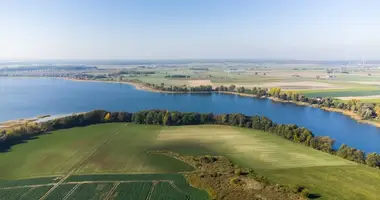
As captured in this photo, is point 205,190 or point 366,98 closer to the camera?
point 205,190

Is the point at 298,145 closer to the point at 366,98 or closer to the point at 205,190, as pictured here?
the point at 205,190

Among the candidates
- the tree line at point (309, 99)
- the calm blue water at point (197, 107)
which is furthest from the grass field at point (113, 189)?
the tree line at point (309, 99)

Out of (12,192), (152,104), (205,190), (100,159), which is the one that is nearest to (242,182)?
(205,190)

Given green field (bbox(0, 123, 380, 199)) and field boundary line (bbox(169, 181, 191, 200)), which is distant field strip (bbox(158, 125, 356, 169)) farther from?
field boundary line (bbox(169, 181, 191, 200))

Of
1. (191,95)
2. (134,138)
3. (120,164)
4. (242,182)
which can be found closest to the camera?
(242,182)

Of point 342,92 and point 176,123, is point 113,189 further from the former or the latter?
point 342,92

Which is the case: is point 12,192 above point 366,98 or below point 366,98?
below

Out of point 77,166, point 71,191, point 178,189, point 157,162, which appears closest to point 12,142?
point 77,166
